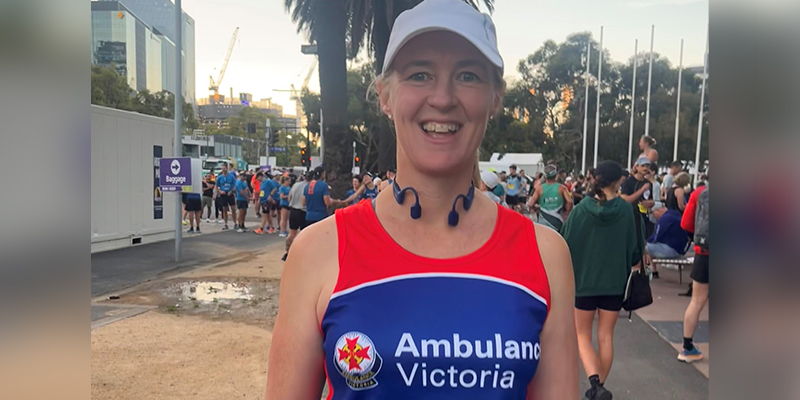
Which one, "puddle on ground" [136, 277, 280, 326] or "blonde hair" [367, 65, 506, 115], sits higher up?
"blonde hair" [367, 65, 506, 115]

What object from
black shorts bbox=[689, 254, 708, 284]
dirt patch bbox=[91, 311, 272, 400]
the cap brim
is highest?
the cap brim

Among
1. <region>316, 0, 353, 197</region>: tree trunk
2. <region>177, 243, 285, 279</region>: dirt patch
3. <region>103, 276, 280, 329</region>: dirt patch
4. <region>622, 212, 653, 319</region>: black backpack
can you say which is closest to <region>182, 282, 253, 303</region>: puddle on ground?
<region>103, 276, 280, 329</region>: dirt patch

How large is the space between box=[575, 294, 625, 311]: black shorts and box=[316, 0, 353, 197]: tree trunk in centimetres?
747

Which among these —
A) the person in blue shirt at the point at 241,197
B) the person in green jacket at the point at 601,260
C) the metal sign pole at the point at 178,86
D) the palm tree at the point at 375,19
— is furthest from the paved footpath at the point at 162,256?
the person in green jacket at the point at 601,260

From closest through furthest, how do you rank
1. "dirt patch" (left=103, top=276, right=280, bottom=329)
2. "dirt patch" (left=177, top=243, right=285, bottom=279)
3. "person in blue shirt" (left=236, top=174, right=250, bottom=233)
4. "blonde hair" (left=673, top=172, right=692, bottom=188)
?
"dirt patch" (left=103, top=276, right=280, bottom=329) < "blonde hair" (left=673, top=172, right=692, bottom=188) < "dirt patch" (left=177, top=243, right=285, bottom=279) < "person in blue shirt" (left=236, top=174, right=250, bottom=233)

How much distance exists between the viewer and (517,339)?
1.33 metres

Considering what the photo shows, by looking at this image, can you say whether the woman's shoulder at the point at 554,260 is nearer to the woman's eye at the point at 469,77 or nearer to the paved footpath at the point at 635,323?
the woman's eye at the point at 469,77

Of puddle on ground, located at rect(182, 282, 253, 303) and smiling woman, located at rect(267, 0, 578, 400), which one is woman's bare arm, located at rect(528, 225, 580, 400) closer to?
smiling woman, located at rect(267, 0, 578, 400)

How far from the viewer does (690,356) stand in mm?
5785

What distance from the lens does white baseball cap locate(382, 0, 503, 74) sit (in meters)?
1.36
